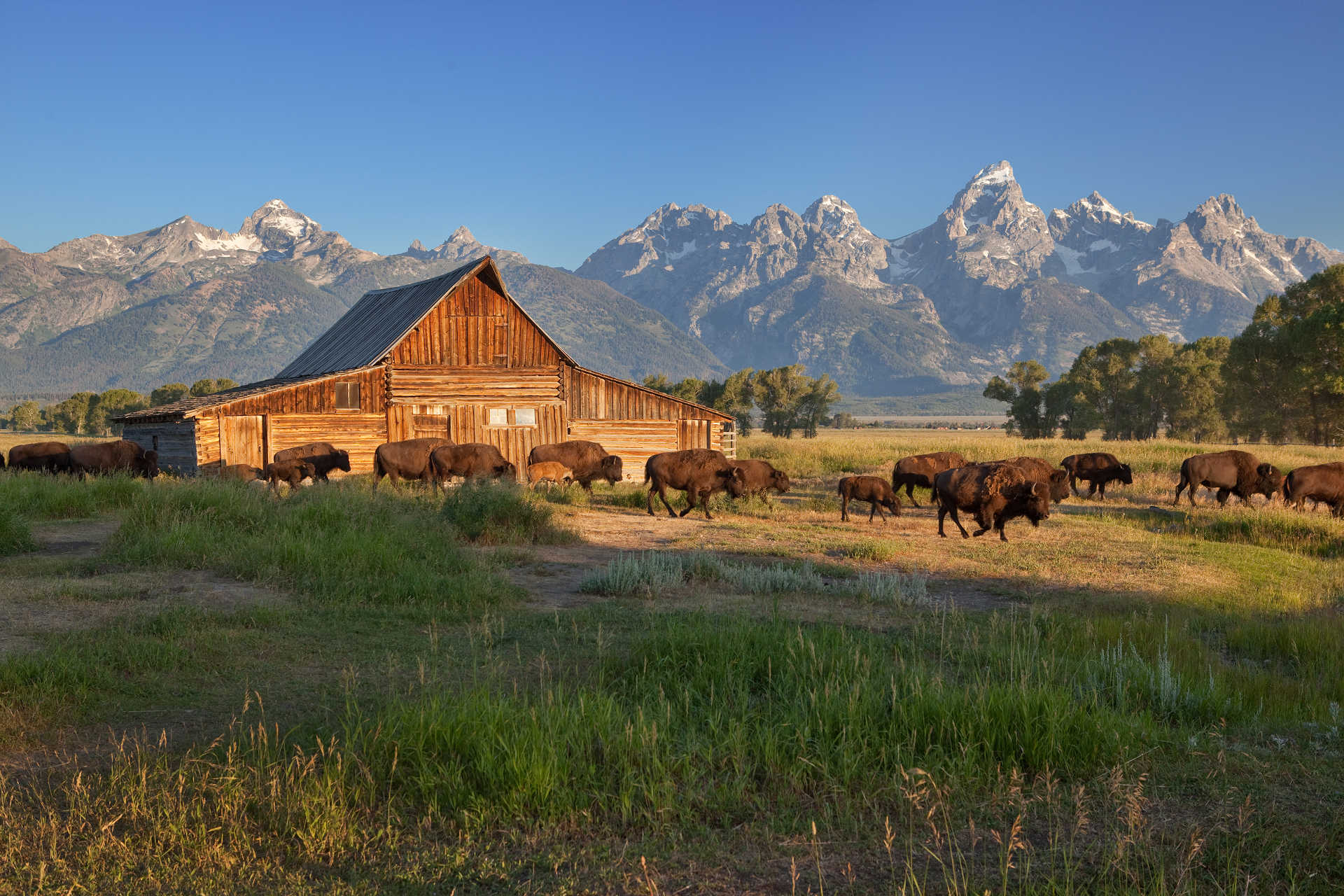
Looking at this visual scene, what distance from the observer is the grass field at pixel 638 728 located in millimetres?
3963

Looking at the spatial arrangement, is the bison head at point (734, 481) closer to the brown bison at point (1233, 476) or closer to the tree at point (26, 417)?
the brown bison at point (1233, 476)

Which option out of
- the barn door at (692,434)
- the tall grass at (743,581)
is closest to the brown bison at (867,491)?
the tall grass at (743,581)

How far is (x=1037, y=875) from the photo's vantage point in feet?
12.5

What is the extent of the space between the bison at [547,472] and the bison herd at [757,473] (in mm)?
42

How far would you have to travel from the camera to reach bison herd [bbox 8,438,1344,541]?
1661 cm

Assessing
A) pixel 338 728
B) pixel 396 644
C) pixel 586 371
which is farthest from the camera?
pixel 586 371

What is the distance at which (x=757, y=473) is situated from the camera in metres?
21.5

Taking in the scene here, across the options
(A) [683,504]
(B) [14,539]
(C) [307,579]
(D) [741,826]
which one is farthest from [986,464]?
(B) [14,539]

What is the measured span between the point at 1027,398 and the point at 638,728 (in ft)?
244

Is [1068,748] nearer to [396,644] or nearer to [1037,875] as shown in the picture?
[1037,875]

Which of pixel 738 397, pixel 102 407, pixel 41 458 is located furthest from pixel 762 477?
pixel 102 407

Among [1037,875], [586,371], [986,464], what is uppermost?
[586,371]

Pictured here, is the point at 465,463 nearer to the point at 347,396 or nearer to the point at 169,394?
the point at 347,396

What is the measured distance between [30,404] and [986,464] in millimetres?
113469
